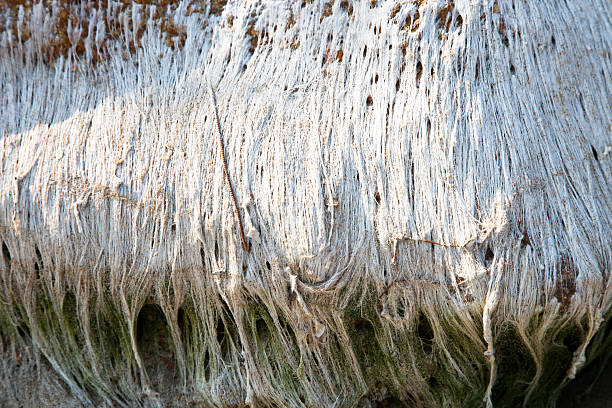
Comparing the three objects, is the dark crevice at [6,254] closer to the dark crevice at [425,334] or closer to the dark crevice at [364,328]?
the dark crevice at [364,328]

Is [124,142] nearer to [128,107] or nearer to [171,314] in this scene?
[128,107]

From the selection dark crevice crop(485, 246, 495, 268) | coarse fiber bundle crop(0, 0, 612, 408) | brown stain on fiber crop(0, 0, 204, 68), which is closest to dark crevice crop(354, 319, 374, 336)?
coarse fiber bundle crop(0, 0, 612, 408)

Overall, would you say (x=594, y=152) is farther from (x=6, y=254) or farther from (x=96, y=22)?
(x=6, y=254)

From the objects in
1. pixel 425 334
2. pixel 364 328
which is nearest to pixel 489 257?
pixel 425 334

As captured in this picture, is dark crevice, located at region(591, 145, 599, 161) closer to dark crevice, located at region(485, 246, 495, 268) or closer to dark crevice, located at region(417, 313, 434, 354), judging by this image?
dark crevice, located at region(485, 246, 495, 268)

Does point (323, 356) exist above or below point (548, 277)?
below

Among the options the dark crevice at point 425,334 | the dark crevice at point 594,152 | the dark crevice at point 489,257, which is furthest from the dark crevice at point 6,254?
the dark crevice at point 594,152

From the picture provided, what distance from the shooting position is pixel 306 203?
134 centimetres

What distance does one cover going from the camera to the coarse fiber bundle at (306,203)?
128cm

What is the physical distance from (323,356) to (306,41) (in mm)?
922

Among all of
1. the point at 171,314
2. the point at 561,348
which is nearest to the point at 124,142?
the point at 171,314

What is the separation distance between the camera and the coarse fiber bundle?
128 centimetres

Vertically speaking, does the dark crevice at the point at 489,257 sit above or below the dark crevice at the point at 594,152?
below

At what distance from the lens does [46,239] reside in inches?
59.4
